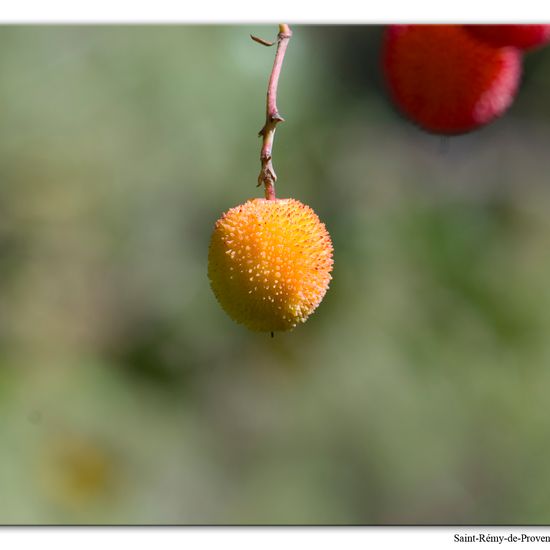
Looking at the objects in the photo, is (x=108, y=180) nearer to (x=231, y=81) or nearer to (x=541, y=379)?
(x=231, y=81)

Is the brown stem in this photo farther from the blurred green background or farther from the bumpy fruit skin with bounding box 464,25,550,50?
the blurred green background

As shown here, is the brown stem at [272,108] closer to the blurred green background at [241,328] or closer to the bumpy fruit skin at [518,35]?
the bumpy fruit skin at [518,35]

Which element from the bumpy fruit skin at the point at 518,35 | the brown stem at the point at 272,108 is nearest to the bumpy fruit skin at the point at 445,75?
the bumpy fruit skin at the point at 518,35

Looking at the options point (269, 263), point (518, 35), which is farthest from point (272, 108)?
point (518, 35)

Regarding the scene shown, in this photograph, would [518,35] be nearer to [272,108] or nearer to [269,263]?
[272,108]

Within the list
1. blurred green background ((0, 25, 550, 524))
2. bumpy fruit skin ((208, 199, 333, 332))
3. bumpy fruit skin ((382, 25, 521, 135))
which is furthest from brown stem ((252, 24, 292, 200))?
blurred green background ((0, 25, 550, 524))

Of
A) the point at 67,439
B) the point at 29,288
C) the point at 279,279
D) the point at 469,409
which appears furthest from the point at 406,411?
the point at 279,279

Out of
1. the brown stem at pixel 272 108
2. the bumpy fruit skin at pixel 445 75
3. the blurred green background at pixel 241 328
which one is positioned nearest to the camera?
the brown stem at pixel 272 108
